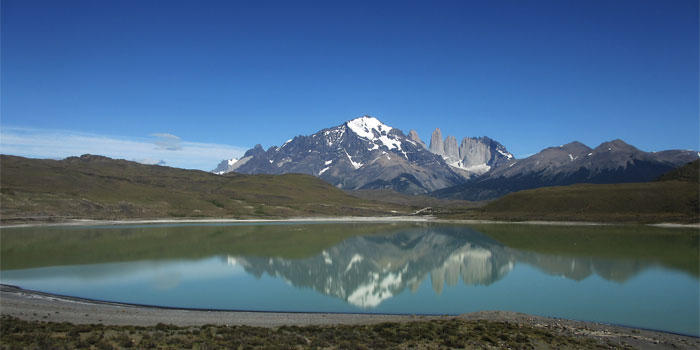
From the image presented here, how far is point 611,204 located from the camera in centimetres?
15388

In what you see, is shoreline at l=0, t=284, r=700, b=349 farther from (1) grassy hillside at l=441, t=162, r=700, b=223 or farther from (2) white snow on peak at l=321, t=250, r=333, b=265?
(1) grassy hillside at l=441, t=162, r=700, b=223

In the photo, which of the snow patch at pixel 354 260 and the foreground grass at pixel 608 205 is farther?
the foreground grass at pixel 608 205

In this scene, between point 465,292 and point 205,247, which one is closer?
point 465,292

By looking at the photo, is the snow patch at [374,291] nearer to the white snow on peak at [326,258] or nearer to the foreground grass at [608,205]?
the white snow on peak at [326,258]

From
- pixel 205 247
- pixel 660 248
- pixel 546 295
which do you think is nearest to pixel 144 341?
pixel 546 295

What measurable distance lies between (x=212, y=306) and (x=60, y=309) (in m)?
10.4

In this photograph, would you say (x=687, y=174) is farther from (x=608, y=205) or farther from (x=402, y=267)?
(x=402, y=267)

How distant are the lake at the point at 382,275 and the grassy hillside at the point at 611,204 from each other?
5239 cm

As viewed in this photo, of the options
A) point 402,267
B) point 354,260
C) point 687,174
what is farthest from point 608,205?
point 402,267

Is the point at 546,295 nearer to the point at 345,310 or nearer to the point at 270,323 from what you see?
the point at 345,310

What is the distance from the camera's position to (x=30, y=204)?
139875mm

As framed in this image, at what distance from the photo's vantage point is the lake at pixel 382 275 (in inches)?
1455

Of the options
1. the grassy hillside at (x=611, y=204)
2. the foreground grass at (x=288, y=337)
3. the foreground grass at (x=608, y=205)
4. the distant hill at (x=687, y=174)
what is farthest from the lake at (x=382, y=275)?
the distant hill at (x=687, y=174)

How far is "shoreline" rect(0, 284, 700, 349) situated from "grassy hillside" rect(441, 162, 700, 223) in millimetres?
121857
